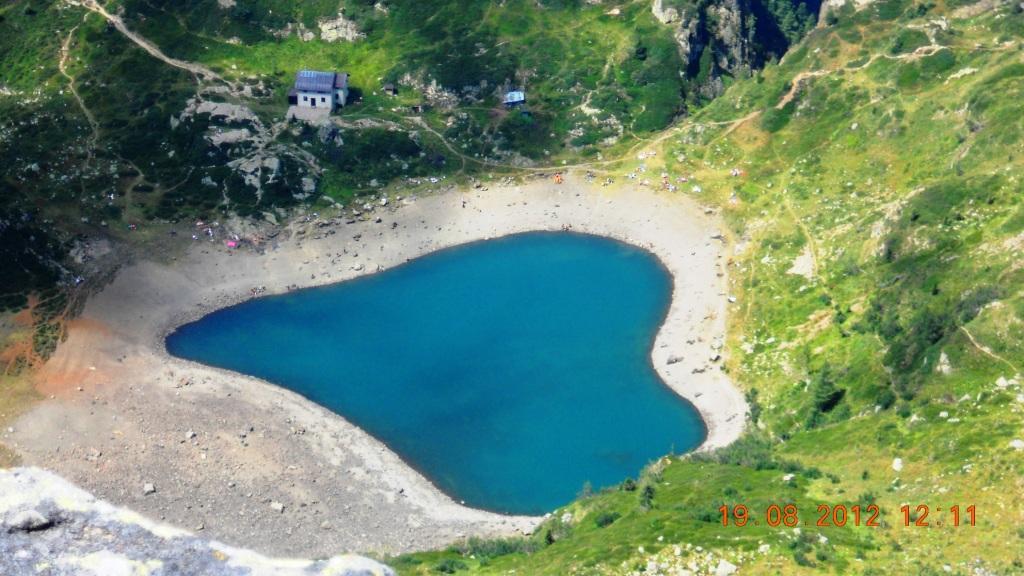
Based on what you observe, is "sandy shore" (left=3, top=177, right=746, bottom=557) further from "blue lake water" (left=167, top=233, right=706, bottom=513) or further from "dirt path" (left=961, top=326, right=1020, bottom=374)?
"dirt path" (left=961, top=326, right=1020, bottom=374)

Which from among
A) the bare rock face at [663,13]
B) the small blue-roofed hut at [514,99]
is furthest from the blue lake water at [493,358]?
the bare rock face at [663,13]

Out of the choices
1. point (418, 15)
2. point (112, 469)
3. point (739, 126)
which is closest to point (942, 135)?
point (739, 126)

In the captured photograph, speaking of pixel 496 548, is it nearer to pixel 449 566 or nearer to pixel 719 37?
pixel 449 566

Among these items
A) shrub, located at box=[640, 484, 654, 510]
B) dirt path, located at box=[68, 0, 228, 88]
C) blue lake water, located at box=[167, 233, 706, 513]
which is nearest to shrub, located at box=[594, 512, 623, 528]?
shrub, located at box=[640, 484, 654, 510]

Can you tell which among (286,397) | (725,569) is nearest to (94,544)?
(725,569)

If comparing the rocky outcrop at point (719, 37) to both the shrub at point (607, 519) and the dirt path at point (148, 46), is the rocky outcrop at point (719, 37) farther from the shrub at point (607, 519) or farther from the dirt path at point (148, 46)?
the shrub at point (607, 519)

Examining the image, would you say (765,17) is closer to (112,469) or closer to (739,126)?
(739,126)
